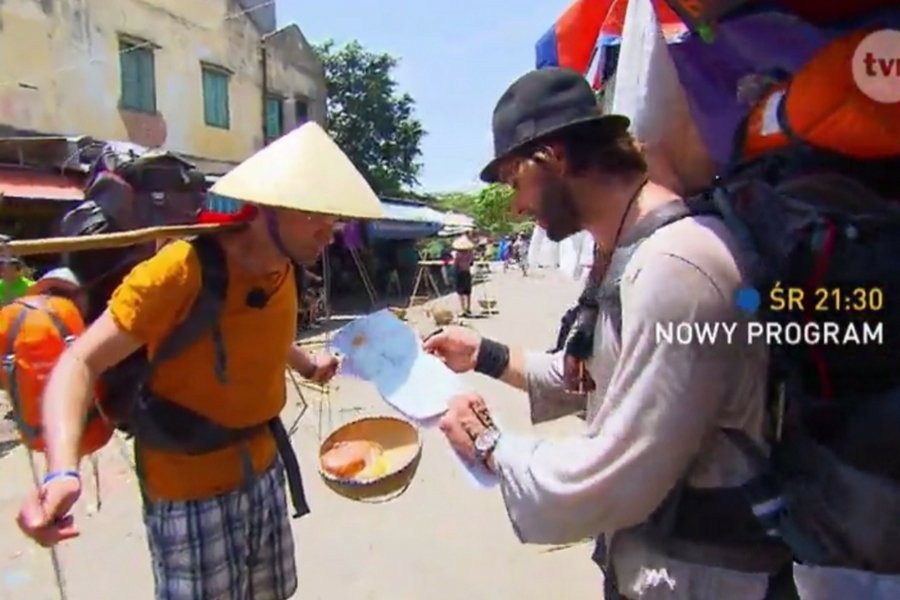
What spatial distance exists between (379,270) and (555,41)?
1854cm

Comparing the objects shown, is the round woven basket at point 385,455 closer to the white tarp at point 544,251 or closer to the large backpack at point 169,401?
the large backpack at point 169,401

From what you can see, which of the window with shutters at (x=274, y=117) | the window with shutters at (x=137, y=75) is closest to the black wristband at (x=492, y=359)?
the window with shutters at (x=137, y=75)

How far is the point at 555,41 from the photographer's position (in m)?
3.33

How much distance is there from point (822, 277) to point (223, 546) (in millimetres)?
1777

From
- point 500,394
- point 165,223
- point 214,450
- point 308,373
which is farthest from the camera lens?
point 500,394

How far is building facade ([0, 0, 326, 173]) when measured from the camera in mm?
11117

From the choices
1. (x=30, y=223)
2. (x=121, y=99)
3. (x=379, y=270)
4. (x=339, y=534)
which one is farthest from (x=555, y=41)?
(x=379, y=270)

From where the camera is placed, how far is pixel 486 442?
5.18 ft

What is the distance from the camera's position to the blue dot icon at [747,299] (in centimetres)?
120

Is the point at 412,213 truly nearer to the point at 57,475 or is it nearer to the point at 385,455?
the point at 385,455

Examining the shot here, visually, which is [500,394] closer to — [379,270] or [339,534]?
[339,534]

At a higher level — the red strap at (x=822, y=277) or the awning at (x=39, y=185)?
the awning at (x=39, y=185)

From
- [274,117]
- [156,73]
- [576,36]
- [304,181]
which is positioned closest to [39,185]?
[156,73]

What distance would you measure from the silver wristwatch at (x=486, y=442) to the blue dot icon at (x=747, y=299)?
1.96 ft
